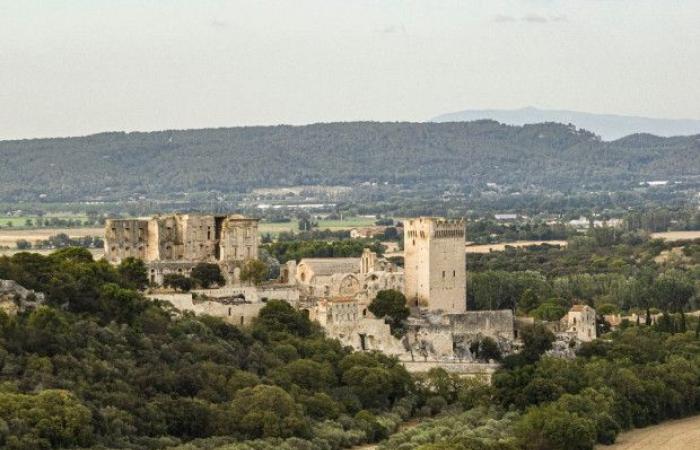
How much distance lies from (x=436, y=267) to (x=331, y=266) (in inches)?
224

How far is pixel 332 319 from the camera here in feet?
235

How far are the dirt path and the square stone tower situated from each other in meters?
11.5

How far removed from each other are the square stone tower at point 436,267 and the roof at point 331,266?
348cm

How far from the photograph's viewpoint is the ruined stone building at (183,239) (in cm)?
7775

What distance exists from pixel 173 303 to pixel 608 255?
5658 cm

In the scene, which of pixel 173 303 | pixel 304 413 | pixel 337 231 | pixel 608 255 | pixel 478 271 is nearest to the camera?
pixel 304 413

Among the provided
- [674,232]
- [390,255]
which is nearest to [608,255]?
[390,255]

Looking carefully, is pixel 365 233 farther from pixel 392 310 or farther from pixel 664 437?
pixel 664 437

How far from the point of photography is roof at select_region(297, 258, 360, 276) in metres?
78.8

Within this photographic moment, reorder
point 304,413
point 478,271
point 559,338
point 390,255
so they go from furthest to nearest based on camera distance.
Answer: point 390,255
point 478,271
point 559,338
point 304,413

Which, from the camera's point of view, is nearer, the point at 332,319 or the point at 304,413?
the point at 304,413

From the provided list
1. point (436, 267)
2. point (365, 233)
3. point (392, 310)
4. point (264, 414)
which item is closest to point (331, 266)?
point (436, 267)

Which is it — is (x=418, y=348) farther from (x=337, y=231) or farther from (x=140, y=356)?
(x=337, y=231)

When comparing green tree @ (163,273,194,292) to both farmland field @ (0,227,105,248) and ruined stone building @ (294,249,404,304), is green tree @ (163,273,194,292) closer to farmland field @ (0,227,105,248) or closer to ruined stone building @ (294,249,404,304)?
ruined stone building @ (294,249,404,304)
